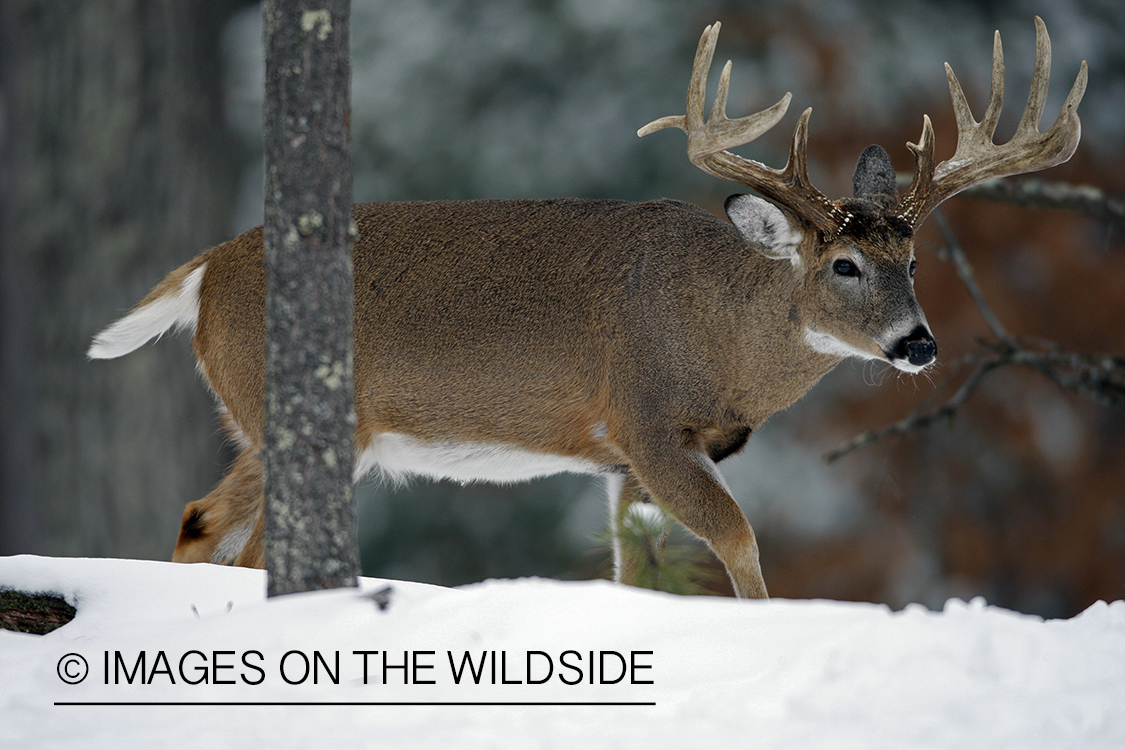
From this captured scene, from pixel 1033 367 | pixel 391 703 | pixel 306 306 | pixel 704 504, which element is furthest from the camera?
pixel 1033 367

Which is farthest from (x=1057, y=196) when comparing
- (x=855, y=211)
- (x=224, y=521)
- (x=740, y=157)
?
(x=224, y=521)

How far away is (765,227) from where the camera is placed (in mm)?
4730

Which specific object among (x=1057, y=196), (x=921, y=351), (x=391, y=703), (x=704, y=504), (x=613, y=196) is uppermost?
(x=613, y=196)

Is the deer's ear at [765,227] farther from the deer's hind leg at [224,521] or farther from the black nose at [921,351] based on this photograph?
the deer's hind leg at [224,521]

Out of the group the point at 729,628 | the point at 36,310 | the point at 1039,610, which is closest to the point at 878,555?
the point at 1039,610

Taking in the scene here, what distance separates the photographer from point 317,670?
2777mm

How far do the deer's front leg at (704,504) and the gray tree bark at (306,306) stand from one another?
180cm

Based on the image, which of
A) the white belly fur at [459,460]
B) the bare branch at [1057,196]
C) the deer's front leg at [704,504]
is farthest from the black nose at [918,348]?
the bare branch at [1057,196]

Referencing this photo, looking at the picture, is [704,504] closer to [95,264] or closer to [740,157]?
[740,157]

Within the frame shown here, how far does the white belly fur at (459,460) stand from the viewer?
16.3 feet

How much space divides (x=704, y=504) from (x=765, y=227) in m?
1.04

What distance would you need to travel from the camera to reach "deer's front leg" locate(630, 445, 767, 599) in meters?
4.53

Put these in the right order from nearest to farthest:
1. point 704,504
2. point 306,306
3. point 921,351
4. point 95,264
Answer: point 306,306 < point 921,351 < point 704,504 < point 95,264

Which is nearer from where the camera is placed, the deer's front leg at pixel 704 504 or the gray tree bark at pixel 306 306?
the gray tree bark at pixel 306 306
